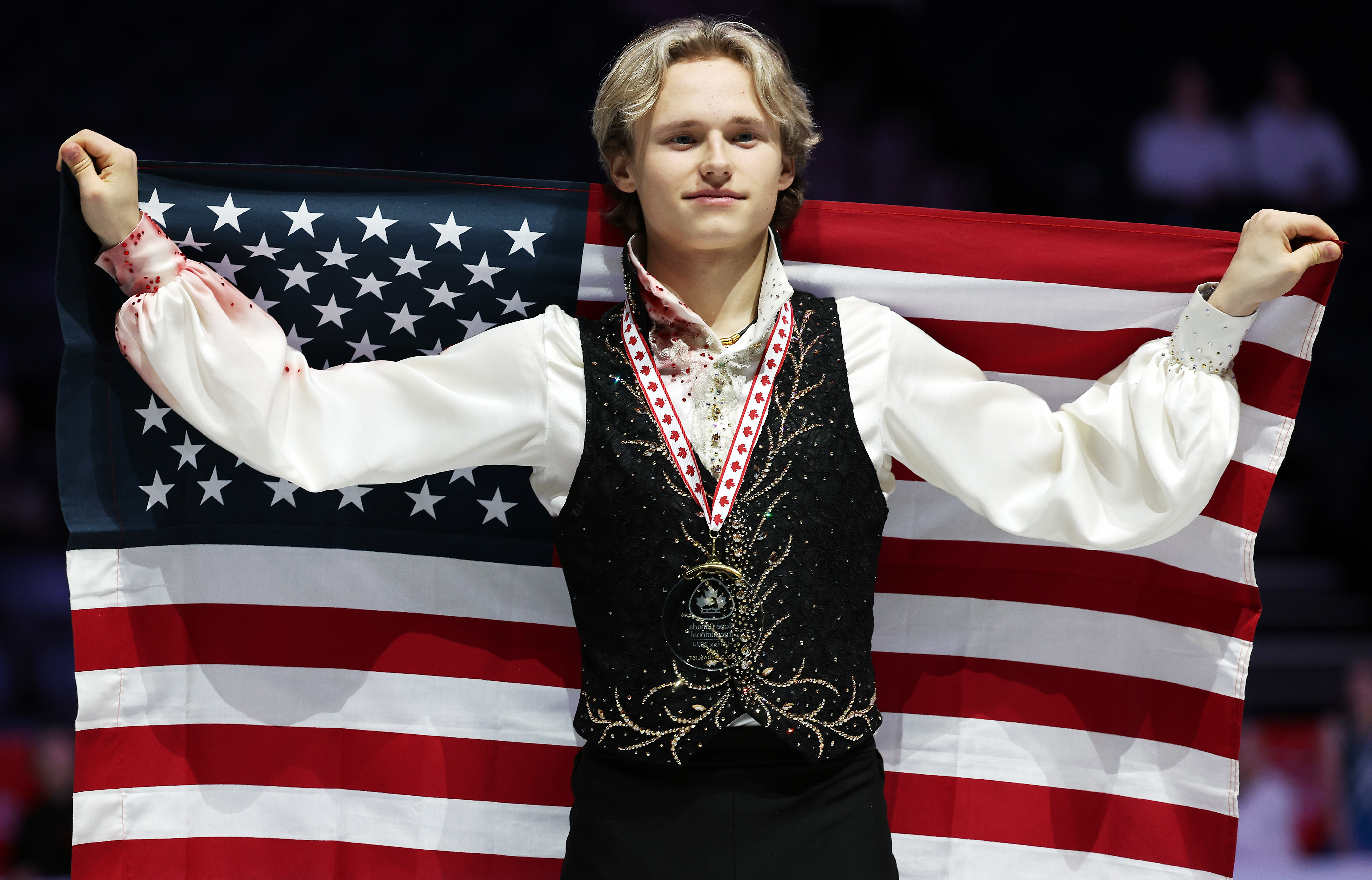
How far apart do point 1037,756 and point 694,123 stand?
4.30 feet

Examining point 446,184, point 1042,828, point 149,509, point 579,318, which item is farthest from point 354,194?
point 1042,828

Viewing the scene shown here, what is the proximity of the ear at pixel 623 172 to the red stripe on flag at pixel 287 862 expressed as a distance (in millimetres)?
1225

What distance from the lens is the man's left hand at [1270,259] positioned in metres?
1.79

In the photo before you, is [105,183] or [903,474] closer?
[105,183]

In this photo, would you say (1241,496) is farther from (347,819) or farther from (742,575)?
(347,819)

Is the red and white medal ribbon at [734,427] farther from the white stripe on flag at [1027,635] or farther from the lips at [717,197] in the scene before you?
the white stripe on flag at [1027,635]

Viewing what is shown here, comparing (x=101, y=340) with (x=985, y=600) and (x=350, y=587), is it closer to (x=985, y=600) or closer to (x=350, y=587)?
(x=350, y=587)

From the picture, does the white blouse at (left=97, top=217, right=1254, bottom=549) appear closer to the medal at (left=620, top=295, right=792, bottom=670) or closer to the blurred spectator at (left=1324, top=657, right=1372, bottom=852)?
the medal at (left=620, top=295, right=792, bottom=670)

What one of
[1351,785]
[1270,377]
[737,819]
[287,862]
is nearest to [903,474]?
[1270,377]

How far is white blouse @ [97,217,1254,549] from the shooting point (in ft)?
5.63

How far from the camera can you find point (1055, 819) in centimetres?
209

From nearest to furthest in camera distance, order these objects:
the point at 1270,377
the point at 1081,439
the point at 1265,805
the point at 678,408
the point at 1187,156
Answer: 1. the point at 678,408
2. the point at 1081,439
3. the point at 1270,377
4. the point at 1265,805
5. the point at 1187,156

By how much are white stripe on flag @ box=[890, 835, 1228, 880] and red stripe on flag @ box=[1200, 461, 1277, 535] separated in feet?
1.59

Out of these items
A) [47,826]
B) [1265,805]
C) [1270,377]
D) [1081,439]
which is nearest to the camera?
[1081,439]
